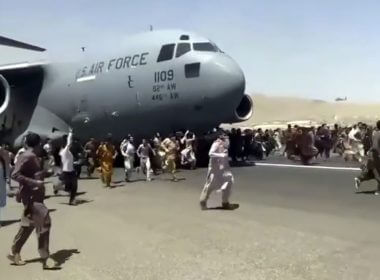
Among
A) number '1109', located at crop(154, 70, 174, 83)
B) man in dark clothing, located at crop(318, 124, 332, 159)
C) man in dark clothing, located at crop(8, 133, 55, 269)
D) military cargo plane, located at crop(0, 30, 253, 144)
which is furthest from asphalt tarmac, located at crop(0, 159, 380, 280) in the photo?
man in dark clothing, located at crop(318, 124, 332, 159)

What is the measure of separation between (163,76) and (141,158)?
2.73 meters

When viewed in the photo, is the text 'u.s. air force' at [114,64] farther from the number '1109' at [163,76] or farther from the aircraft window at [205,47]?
the aircraft window at [205,47]

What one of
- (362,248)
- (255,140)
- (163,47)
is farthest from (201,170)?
(362,248)

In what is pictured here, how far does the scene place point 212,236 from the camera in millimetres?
8156

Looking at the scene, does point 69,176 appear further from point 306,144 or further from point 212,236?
point 306,144

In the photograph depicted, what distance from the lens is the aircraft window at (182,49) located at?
17.7 metres

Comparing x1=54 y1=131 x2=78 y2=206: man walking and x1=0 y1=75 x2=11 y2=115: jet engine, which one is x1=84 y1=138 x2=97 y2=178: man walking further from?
x1=54 y1=131 x2=78 y2=206: man walking

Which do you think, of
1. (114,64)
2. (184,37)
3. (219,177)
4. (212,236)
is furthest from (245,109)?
(212,236)

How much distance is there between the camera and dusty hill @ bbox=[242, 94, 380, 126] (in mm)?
116125

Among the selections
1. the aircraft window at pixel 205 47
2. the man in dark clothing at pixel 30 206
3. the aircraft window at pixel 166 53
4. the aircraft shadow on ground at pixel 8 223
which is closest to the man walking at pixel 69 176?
the aircraft shadow on ground at pixel 8 223

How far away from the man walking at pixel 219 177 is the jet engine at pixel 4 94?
1141 cm

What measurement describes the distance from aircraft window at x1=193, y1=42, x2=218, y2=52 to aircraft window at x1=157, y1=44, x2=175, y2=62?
77cm

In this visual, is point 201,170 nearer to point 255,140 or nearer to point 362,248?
point 255,140

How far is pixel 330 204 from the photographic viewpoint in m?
10.8
